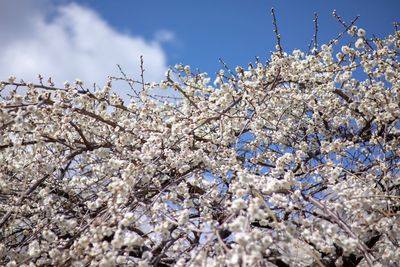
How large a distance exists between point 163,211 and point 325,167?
1763 mm

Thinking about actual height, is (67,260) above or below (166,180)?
below

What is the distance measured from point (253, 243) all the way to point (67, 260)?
1450 millimetres

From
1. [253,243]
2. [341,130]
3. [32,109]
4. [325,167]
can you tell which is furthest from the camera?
[341,130]

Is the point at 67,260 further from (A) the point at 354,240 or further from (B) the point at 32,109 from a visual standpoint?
(A) the point at 354,240

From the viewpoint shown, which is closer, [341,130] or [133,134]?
[133,134]

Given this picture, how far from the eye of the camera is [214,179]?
151 inches

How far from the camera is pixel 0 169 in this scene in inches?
171

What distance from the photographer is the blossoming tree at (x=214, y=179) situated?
8.59 ft

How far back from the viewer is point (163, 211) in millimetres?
2969

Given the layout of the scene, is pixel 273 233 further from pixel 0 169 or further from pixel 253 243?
pixel 0 169

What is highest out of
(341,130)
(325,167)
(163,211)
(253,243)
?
(341,130)

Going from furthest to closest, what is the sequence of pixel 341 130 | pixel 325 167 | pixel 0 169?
pixel 341 130
pixel 0 169
pixel 325 167

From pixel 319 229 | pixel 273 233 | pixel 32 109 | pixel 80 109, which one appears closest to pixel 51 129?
pixel 80 109

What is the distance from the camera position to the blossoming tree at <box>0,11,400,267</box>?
2.62 meters
